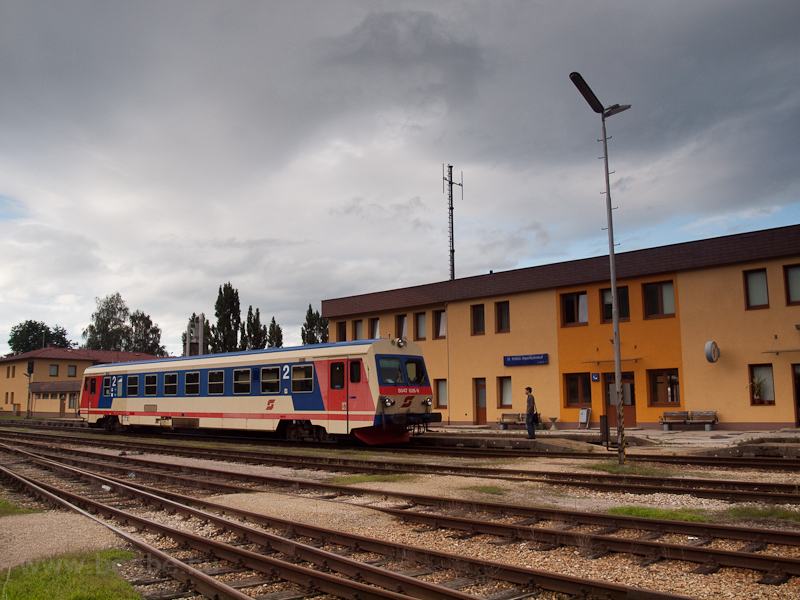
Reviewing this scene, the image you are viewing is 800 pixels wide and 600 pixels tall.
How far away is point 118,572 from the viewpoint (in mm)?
6199

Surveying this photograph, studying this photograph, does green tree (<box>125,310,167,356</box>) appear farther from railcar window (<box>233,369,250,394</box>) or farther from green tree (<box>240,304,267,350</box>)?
railcar window (<box>233,369,250,394</box>)

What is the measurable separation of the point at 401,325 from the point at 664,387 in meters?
14.0

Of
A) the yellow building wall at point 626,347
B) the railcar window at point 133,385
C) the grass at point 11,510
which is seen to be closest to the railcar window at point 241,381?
the railcar window at point 133,385

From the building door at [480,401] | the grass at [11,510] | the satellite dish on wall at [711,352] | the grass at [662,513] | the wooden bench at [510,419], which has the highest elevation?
the satellite dish on wall at [711,352]

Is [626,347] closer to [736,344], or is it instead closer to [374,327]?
[736,344]

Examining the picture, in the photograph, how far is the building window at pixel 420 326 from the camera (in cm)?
3350

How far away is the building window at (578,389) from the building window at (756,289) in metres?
6.75

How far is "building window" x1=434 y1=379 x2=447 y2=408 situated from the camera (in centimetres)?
3234

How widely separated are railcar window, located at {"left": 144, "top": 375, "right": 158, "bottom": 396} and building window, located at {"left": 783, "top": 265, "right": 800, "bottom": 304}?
2299 centimetres

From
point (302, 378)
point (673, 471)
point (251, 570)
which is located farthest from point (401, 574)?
point (302, 378)

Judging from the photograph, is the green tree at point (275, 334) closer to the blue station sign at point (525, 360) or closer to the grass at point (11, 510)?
the blue station sign at point (525, 360)

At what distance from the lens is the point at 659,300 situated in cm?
2555

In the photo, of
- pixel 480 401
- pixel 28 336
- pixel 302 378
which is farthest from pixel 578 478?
pixel 28 336

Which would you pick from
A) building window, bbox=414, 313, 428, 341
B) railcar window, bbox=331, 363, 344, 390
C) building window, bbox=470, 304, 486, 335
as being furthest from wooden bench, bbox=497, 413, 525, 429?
railcar window, bbox=331, 363, 344, 390
